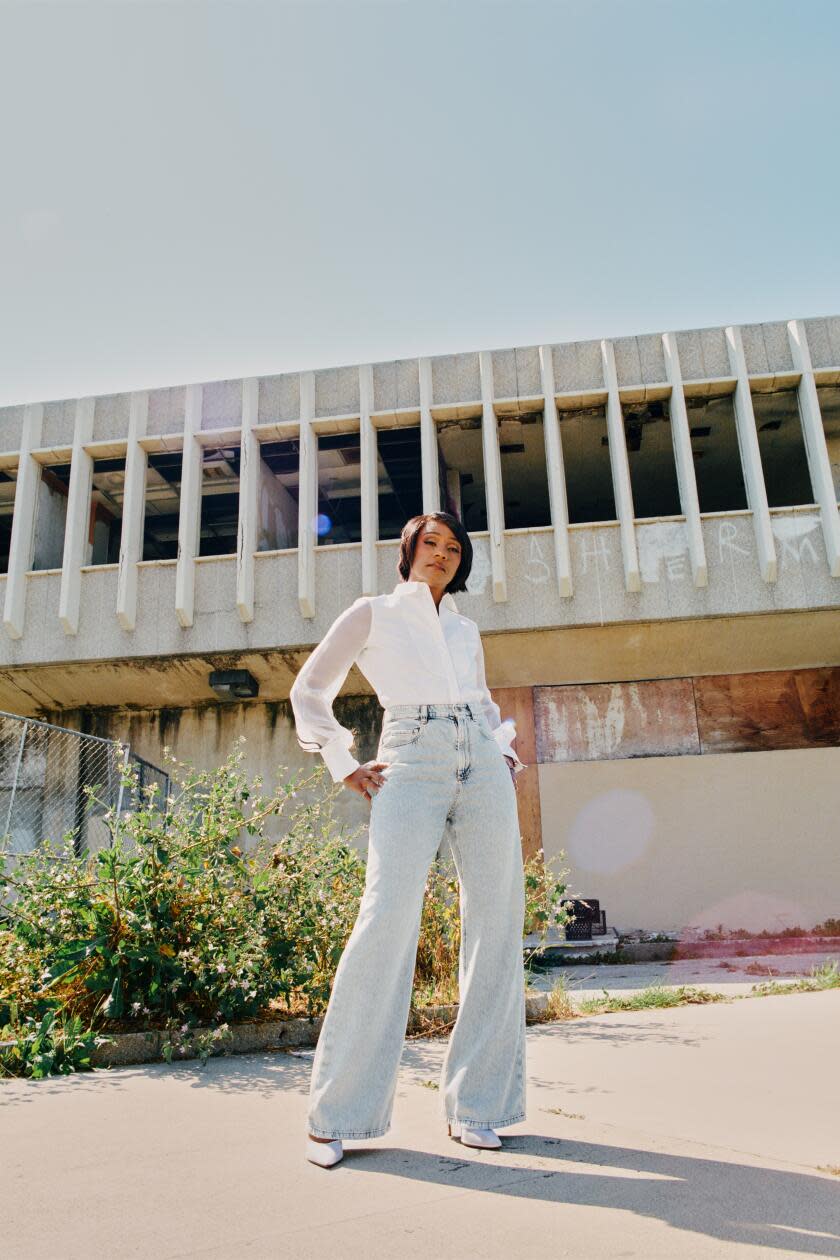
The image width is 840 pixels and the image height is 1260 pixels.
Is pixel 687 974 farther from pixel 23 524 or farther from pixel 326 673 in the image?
pixel 23 524

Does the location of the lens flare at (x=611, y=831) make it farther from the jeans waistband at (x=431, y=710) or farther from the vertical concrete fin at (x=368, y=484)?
the jeans waistband at (x=431, y=710)

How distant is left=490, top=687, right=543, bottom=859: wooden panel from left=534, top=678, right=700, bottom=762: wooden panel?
0.14 meters

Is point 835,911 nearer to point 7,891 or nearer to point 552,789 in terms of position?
point 552,789

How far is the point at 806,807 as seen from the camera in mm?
14859

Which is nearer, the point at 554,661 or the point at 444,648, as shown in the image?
the point at 444,648

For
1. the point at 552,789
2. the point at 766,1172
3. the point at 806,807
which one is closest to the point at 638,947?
the point at 552,789

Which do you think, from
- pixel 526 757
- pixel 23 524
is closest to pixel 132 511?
pixel 23 524

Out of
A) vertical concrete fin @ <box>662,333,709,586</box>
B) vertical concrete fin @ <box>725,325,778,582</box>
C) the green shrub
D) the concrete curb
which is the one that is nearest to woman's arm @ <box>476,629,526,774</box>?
the green shrub

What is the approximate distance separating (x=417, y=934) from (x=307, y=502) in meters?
13.0

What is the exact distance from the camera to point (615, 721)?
15477 millimetres

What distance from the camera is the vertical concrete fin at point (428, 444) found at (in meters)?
14.5

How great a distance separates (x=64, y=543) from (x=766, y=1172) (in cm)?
1622

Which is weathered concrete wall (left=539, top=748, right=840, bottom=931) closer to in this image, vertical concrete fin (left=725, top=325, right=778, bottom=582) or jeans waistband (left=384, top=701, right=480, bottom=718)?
vertical concrete fin (left=725, top=325, right=778, bottom=582)

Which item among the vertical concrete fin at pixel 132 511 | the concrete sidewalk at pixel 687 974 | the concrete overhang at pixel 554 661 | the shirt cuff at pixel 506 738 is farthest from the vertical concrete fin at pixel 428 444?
the shirt cuff at pixel 506 738
